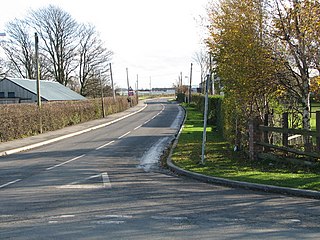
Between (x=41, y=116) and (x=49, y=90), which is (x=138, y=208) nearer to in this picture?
(x=41, y=116)

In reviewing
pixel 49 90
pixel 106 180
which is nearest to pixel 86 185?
pixel 106 180

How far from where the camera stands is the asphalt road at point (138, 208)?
6617 millimetres

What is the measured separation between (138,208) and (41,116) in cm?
2455

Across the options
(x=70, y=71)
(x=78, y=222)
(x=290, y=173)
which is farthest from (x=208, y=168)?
(x=70, y=71)

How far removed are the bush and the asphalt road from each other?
12410mm

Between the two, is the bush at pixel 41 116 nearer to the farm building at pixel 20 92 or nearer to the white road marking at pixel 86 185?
the farm building at pixel 20 92

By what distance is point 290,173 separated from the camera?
11.9 metres

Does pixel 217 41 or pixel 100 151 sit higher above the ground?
pixel 217 41

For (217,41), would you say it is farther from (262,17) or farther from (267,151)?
(267,151)

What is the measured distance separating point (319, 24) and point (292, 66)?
2.26 meters

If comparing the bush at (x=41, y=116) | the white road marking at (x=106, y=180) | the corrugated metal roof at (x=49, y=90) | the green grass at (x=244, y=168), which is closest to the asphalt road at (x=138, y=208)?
the white road marking at (x=106, y=180)

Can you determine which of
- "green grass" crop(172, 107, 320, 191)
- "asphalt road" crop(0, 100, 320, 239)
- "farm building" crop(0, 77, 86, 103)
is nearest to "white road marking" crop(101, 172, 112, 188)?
"asphalt road" crop(0, 100, 320, 239)

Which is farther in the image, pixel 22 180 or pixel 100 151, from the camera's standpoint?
pixel 100 151

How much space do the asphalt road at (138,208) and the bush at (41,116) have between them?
1241 centimetres
